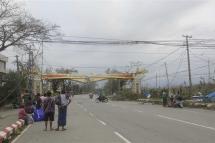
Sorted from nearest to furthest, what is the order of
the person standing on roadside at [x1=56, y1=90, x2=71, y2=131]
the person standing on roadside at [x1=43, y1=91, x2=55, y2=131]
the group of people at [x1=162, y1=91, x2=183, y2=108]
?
the person standing on roadside at [x1=56, y1=90, x2=71, y2=131] < the person standing on roadside at [x1=43, y1=91, x2=55, y2=131] < the group of people at [x1=162, y1=91, x2=183, y2=108]

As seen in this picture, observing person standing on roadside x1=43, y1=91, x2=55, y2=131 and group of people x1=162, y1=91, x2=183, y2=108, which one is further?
group of people x1=162, y1=91, x2=183, y2=108

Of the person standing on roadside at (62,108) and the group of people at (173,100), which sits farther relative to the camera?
the group of people at (173,100)

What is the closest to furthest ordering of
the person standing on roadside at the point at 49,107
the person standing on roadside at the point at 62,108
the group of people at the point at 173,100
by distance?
the person standing on roadside at the point at 62,108, the person standing on roadside at the point at 49,107, the group of people at the point at 173,100

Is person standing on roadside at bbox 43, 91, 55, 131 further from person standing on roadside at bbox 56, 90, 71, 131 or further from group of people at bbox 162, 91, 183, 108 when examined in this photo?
group of people at bbox 162, 91, 183, 108

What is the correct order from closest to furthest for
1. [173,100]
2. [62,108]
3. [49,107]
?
[62,108], [49,107], [173,100]

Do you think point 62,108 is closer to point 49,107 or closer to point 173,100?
point 49,107

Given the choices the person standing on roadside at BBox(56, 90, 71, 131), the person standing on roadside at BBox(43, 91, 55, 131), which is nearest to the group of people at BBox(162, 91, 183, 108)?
the person standing on roadside at BBox(43, 91, 55, 131)

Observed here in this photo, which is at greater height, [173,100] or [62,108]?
[173,100]

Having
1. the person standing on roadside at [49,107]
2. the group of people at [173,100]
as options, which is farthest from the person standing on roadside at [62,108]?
the group of people at [173,100]

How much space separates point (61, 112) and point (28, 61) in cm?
2711

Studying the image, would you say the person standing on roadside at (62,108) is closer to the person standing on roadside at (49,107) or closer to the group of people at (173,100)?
the person standing on roadside at (49,107)

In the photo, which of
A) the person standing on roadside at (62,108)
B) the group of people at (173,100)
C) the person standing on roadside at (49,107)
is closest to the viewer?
the person standing on roadside at (62,108)

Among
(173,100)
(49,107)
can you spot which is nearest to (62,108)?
(49,107)

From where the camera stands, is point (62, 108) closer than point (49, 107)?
Yes
